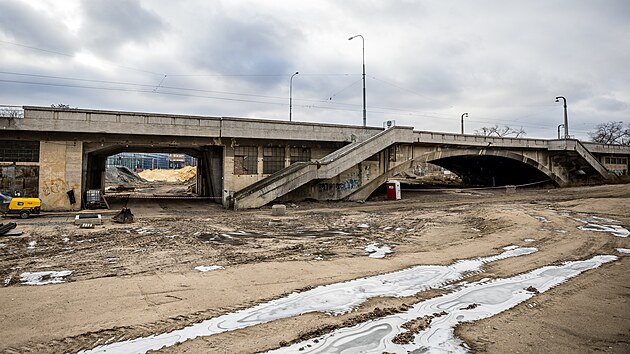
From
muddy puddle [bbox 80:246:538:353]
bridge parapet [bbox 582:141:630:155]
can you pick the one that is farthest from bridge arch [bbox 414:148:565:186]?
muddy puddle [bbox 80:246:538:353]

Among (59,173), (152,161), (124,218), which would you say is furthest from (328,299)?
(152,161)

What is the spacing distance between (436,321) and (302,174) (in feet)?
61.7

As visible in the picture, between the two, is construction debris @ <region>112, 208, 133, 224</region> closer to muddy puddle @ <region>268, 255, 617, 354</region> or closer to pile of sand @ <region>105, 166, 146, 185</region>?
muddy puddle @ <region>268, 255, 617, 354</region>

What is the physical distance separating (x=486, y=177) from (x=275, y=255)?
48.3 metres

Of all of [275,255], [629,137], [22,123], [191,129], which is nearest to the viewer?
[275,255]

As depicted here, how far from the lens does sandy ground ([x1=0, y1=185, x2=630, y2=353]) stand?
5.19m

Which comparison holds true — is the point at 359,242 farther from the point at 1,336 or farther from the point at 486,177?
the point at 486,177

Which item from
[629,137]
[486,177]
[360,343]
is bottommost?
[360,343]

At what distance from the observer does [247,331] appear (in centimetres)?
529

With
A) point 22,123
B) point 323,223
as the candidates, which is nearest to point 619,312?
point 323,223

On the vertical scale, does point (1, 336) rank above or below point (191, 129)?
below

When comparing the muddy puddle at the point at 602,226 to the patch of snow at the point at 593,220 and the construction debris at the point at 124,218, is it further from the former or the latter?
the construction debris at the point at 124,218

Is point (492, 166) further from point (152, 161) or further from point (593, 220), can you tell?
point (152, 161)

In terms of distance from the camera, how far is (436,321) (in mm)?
5793
